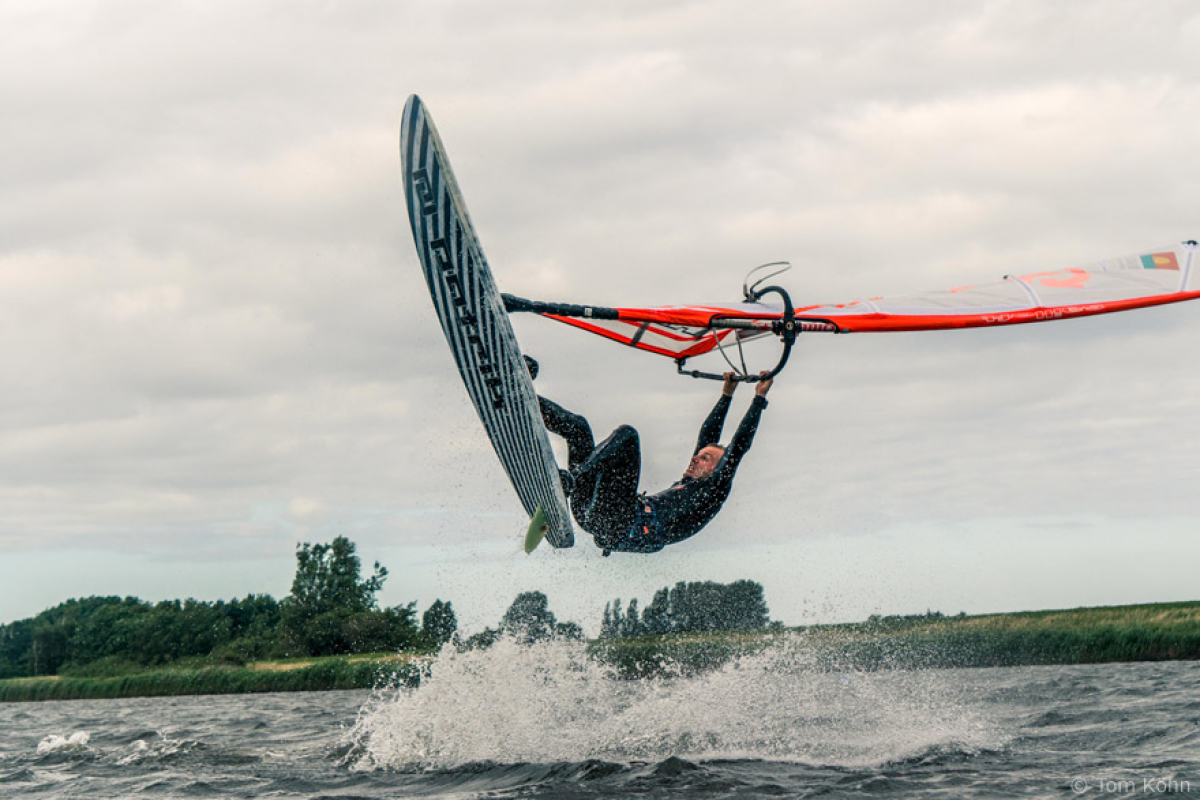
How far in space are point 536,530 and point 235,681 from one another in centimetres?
3706

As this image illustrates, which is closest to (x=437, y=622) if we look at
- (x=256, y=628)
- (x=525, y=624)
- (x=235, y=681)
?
(x=235, y=681)

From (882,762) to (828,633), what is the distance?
29471mm

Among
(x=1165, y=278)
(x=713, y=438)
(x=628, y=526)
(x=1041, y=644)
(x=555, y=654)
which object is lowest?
(x=1041, y=644)

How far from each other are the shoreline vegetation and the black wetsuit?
17.5 feet

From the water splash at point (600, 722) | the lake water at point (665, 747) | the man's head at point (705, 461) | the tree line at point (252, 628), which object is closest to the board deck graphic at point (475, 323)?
the man's head at point (705, 461)

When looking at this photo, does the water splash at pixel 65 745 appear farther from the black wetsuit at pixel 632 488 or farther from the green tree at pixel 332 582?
the green tree at pixel 332 582

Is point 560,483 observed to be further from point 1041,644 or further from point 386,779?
point 1041,644

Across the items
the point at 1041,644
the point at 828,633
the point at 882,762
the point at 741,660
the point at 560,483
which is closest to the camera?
the point at 560,483

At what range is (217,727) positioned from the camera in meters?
19.0

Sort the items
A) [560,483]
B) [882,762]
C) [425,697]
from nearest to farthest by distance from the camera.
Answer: [560,483], [882,762], [425,697]

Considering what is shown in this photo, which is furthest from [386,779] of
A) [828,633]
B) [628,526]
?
[828,633]

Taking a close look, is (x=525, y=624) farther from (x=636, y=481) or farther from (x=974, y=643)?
(x=974, y=643)

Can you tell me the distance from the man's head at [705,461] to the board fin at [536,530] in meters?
1.61

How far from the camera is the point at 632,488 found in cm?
884
